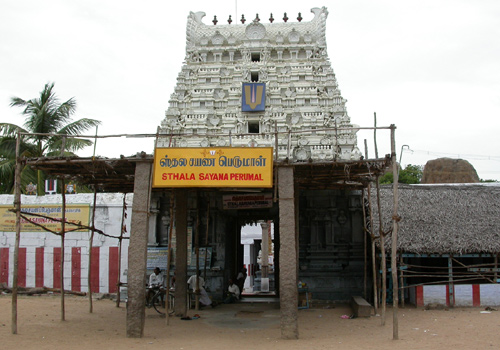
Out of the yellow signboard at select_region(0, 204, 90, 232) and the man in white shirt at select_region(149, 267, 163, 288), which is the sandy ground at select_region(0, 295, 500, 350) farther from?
the yellow signboard at select_region(0, 204, 90, 232)

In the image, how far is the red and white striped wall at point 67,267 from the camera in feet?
62.6

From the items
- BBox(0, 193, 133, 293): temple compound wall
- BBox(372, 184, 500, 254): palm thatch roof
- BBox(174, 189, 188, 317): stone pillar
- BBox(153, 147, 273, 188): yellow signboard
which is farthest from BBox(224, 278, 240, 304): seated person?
BBox(153, 147, 273, 188): yellow signboard

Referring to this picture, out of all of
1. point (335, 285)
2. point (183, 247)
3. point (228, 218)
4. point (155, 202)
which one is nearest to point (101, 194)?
point (155, 202)

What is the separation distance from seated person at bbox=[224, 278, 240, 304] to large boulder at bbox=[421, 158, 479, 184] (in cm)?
2108

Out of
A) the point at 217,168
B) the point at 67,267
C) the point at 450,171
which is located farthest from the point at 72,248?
the point at 450,171

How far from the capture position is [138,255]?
35.2ft

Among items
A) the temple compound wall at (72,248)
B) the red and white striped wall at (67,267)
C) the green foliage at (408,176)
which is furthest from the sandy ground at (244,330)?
the green foliage at (408,176)

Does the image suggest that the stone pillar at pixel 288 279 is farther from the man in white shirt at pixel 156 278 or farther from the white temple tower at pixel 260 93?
the white temple tower at pixel 260 93

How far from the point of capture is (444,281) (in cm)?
1555

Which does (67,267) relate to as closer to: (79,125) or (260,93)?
(79,125)

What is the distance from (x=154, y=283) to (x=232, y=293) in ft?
9.80

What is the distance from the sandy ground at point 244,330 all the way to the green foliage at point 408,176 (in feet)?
105

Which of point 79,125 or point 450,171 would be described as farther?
point 450,171

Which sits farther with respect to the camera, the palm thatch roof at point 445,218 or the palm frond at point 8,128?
the palm frond at point 8,128
